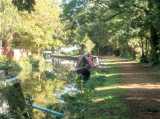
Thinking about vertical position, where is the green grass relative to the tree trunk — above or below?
below

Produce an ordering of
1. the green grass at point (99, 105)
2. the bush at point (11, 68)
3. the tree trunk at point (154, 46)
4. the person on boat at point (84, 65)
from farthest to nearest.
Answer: the tree trunk at point (154, 46) → the bush at point (11, 68) → the person on boat at point (84, 65) → the green grass at point (99, 105)

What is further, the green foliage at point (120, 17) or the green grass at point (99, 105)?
the green foliage at point (120, 17)

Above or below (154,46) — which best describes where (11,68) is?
below

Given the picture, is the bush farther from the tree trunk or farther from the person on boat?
the tree trunk

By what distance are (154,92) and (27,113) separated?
377 inches

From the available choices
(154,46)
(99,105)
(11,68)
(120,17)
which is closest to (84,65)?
(99,105)

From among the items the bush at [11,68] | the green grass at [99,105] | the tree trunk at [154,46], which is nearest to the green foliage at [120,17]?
the tree trunk at [154,46]

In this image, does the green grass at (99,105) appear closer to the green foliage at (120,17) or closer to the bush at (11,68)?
the bush at (11,68)

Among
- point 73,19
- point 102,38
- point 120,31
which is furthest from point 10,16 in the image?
point 102,38

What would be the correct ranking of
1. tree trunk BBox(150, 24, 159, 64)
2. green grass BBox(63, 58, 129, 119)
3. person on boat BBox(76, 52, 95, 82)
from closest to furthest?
green grass BBox(63, 58, 129, 119), person on boat BBox(76, 52, 95, 82), tree trunk BBox(150, 24, 159, 64)

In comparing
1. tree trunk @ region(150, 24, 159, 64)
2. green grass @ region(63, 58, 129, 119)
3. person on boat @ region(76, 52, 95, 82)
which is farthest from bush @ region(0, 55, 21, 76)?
tree trunk @ region(150, 24, 159, 64)

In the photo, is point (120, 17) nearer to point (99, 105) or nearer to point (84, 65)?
point (84, 65)

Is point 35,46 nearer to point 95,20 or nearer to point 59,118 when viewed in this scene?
point 95,20

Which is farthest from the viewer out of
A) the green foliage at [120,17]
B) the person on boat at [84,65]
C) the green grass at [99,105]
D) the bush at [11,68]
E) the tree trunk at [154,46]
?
the tree trunk at [154,46]
